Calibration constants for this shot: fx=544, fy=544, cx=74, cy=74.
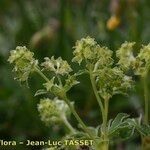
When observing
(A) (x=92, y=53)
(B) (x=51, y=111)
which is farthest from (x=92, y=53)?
(B) (x=51, y=111)

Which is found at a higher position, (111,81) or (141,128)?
(111,81)

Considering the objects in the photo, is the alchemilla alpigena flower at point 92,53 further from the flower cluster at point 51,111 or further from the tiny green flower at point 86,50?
the flower cluster at point 51,111

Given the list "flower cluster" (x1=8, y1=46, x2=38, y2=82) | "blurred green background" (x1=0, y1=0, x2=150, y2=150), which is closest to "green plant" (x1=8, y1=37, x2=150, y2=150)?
"flower cluster" (x1=8, y1=46, x2=38, y2=82)

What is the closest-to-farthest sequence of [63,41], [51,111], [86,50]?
[86,50] < [51,111] < [63,41]

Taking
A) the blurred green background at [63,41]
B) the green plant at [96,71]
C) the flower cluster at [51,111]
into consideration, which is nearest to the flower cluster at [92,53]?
the green plant at [96,71]

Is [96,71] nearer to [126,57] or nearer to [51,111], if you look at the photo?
[126,57]

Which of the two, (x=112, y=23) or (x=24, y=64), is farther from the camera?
(x=112, y=23)

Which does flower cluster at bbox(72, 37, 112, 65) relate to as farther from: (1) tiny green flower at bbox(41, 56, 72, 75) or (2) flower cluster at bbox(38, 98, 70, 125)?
(2) flower cluster at bbox(38, 98, 70, 125)
